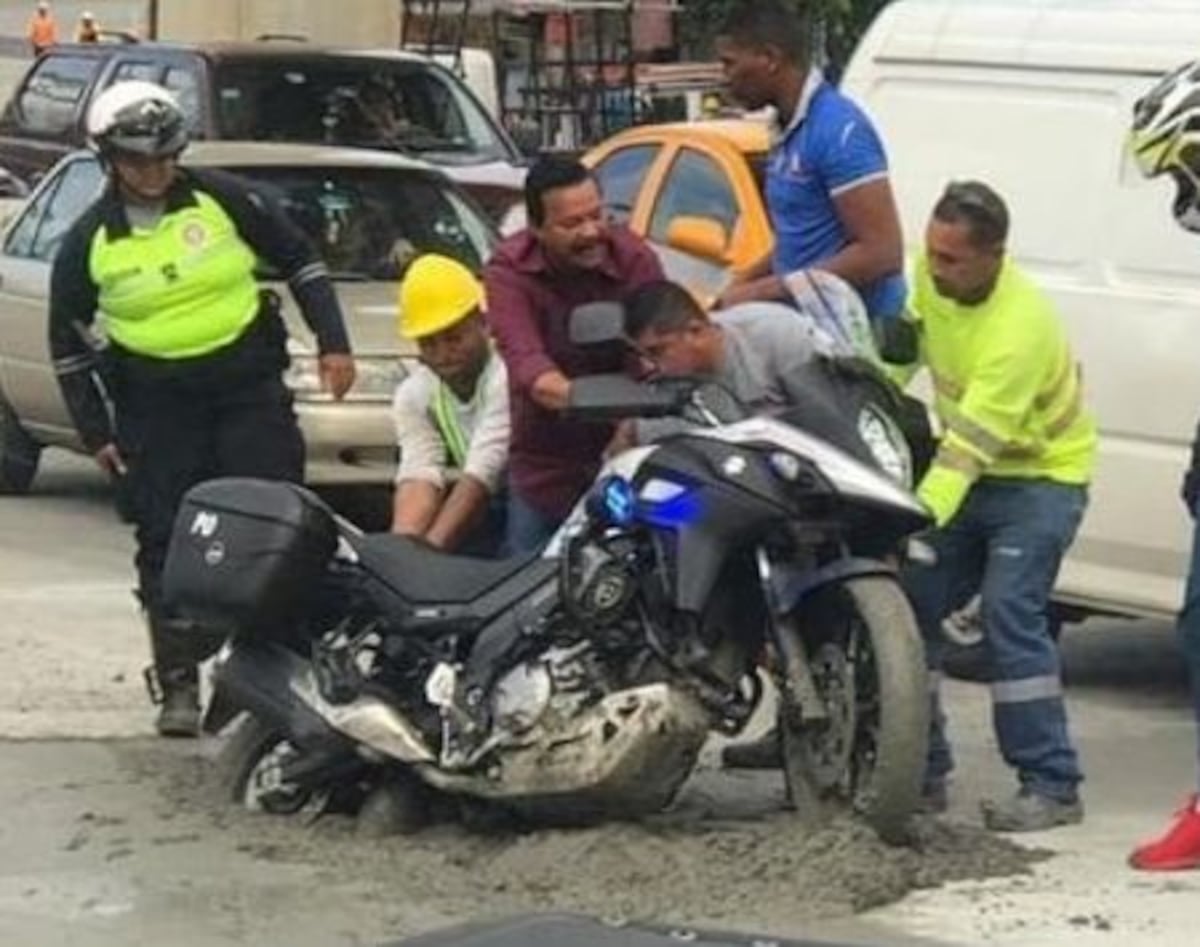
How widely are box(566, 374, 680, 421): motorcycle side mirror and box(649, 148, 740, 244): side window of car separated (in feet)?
18.9

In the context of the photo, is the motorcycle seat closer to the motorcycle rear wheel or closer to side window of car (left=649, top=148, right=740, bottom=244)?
the motorcycle rear wheel

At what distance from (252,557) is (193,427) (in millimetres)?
1347

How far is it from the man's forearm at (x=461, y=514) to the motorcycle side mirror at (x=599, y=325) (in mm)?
731

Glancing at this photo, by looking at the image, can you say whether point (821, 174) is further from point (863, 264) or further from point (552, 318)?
point (552, 318)

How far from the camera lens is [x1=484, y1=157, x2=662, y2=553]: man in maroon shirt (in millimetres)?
8297

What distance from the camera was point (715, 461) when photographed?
305 inches

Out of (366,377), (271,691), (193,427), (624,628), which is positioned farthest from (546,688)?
(366,377)

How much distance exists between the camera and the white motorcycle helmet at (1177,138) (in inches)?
318

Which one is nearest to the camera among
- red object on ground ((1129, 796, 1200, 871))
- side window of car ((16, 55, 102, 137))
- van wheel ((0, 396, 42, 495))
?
red object on ground ((1129, 796, 1200, 871))

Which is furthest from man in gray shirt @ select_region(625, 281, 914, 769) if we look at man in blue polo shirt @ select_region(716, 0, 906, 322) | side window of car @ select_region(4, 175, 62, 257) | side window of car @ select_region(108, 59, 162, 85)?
side window of car @ select_region(108, 59, 162, 85)

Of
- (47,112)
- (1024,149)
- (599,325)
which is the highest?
(1024,149)

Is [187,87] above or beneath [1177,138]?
beneath

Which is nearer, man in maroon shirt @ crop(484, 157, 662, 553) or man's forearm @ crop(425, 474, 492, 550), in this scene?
man in maroon shirt @ crop(484, 157, 662, 553)

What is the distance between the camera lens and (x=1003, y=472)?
844 cm
